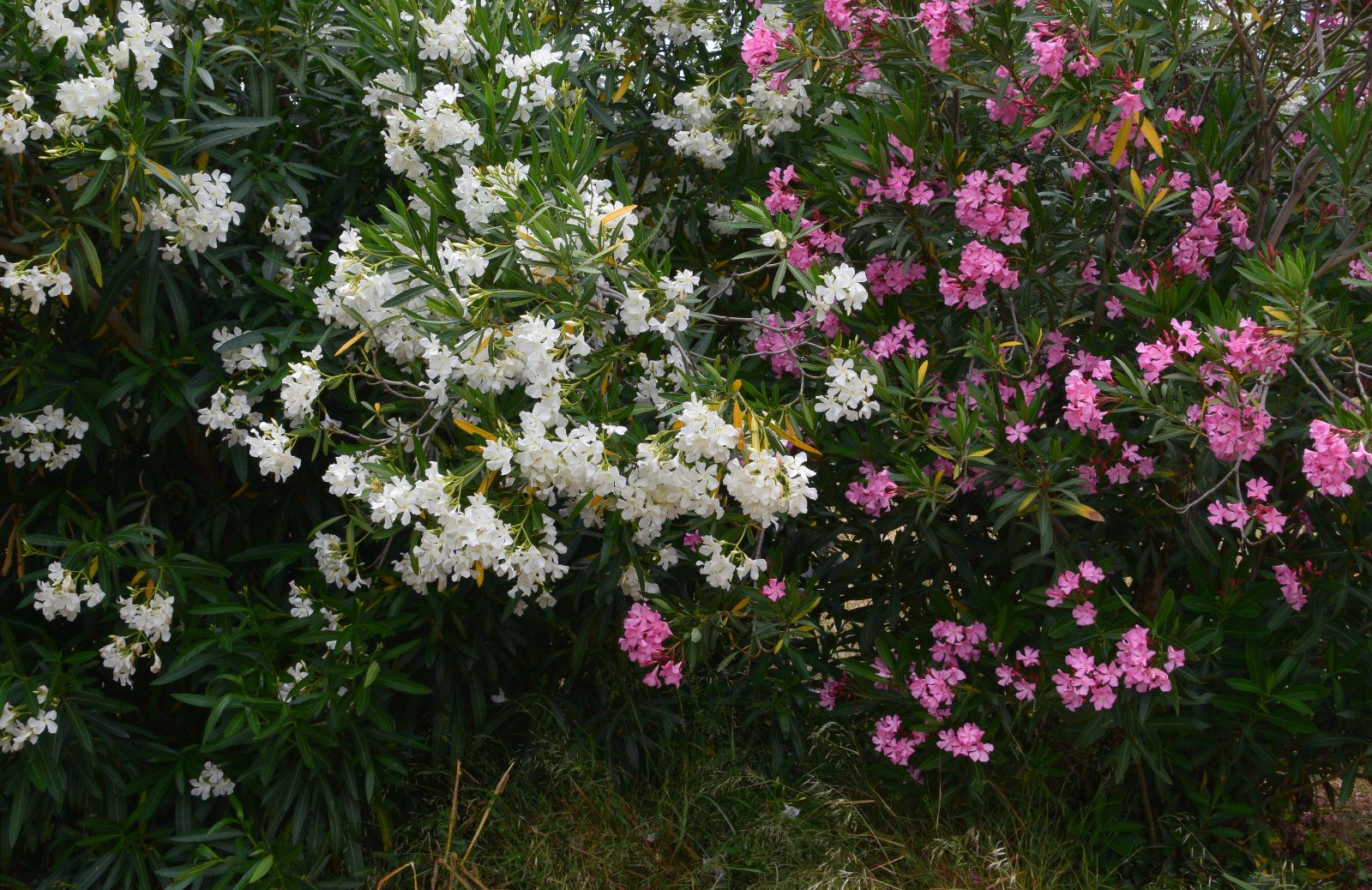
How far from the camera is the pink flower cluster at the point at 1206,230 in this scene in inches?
107

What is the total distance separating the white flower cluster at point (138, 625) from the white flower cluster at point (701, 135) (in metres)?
1.64

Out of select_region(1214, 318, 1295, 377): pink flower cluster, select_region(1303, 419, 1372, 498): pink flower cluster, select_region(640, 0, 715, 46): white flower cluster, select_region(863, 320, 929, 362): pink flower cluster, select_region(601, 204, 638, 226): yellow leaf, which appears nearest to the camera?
select_region(1303, 419, 1372, 498): pink flower cluster

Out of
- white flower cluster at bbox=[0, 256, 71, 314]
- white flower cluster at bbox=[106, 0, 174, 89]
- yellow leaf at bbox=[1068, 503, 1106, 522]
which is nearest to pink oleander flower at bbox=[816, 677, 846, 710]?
yellow leaf at bbox=[1068, 503, 1106, 522]

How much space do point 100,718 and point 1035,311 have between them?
7.98ft

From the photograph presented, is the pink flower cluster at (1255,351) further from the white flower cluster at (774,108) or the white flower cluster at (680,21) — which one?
the white flower cluster at (680,21)

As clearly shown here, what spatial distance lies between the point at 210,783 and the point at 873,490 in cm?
174

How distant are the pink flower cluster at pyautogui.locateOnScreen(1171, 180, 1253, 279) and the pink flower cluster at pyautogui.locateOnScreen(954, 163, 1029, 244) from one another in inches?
14.4

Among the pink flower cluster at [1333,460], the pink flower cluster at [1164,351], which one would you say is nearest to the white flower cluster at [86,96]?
the pink flower cluster at [1164,351]

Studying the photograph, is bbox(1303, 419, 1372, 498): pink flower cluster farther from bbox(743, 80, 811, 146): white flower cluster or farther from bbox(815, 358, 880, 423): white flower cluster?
bbox(743, 80, 811, 146): white flower cluster

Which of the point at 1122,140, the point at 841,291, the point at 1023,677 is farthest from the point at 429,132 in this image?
the point at 1023,677

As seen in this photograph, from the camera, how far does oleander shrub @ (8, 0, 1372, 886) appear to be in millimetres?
2459

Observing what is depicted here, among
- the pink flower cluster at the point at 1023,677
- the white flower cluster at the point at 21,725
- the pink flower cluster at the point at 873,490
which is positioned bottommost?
the white flower cluster at the point at 21,725

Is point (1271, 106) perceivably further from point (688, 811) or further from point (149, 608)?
point (149, 608)

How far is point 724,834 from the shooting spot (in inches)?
124
